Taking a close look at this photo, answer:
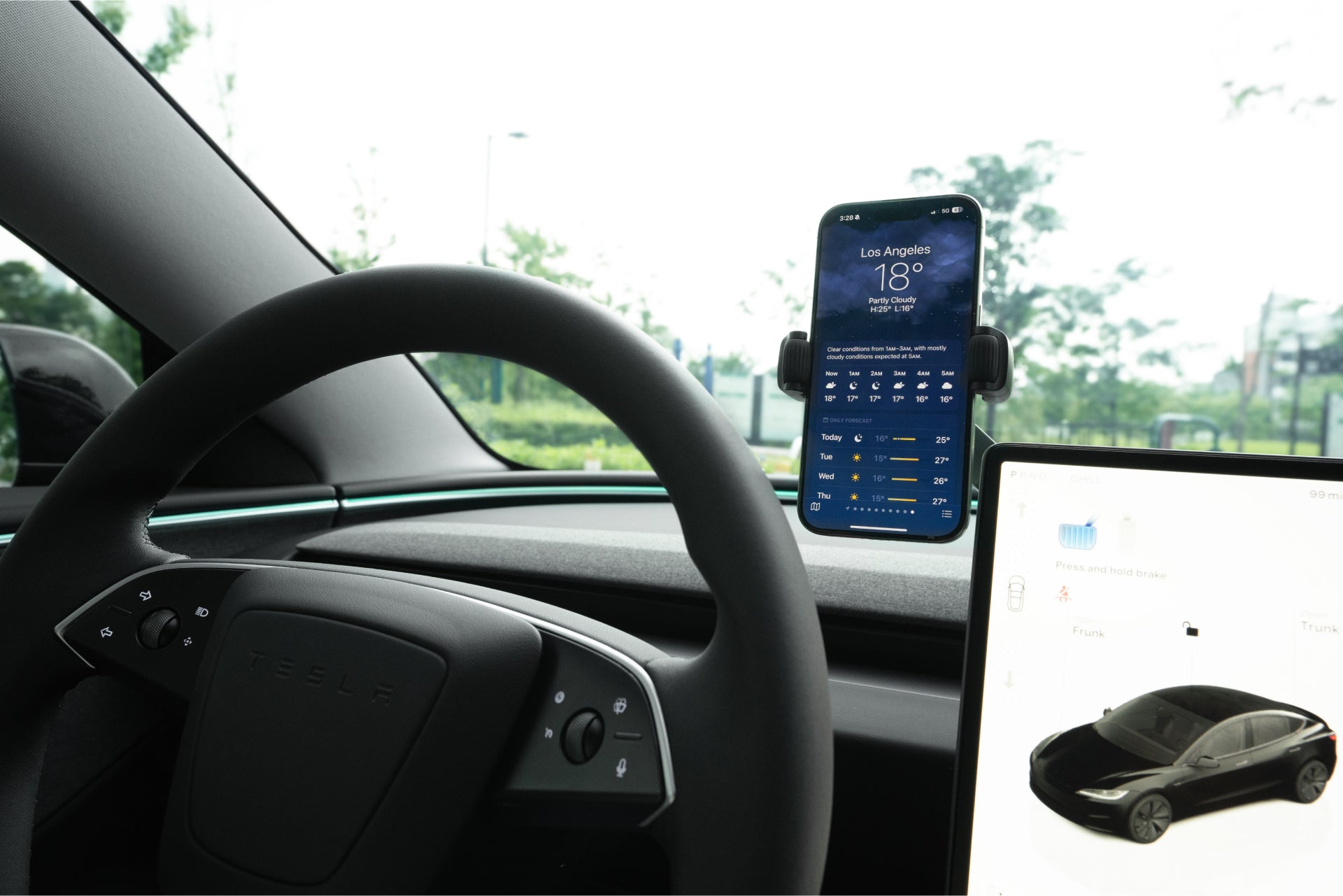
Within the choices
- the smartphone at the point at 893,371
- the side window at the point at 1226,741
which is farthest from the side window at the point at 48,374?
the side window at the point at 1226,741

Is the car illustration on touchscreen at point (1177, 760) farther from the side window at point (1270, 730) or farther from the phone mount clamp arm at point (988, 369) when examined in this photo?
the phone mount clamp arm at point (988, 369)

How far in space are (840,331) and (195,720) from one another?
693 millimetres

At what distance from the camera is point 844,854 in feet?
3.42

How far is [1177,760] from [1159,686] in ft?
A: 0.18

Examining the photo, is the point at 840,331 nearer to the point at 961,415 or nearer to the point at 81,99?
the point at 961,415

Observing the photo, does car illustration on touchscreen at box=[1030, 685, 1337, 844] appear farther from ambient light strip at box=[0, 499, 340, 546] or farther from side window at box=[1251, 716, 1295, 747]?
ambient light strip at box=[0, 499, 340, 546]

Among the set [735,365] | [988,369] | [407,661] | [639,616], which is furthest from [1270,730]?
[735,365]

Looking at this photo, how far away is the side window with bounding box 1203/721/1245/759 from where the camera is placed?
666mm

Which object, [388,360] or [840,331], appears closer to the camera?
[840,331]

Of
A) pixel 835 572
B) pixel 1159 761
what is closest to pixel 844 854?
pixel 835 572

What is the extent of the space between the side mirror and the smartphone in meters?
1.22

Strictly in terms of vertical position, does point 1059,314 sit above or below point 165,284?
above

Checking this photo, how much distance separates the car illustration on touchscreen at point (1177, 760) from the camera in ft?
2.14

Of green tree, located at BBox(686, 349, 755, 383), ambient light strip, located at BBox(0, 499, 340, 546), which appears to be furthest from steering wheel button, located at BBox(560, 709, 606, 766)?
green tree, located at BBox(686, 349, 755, 383)
